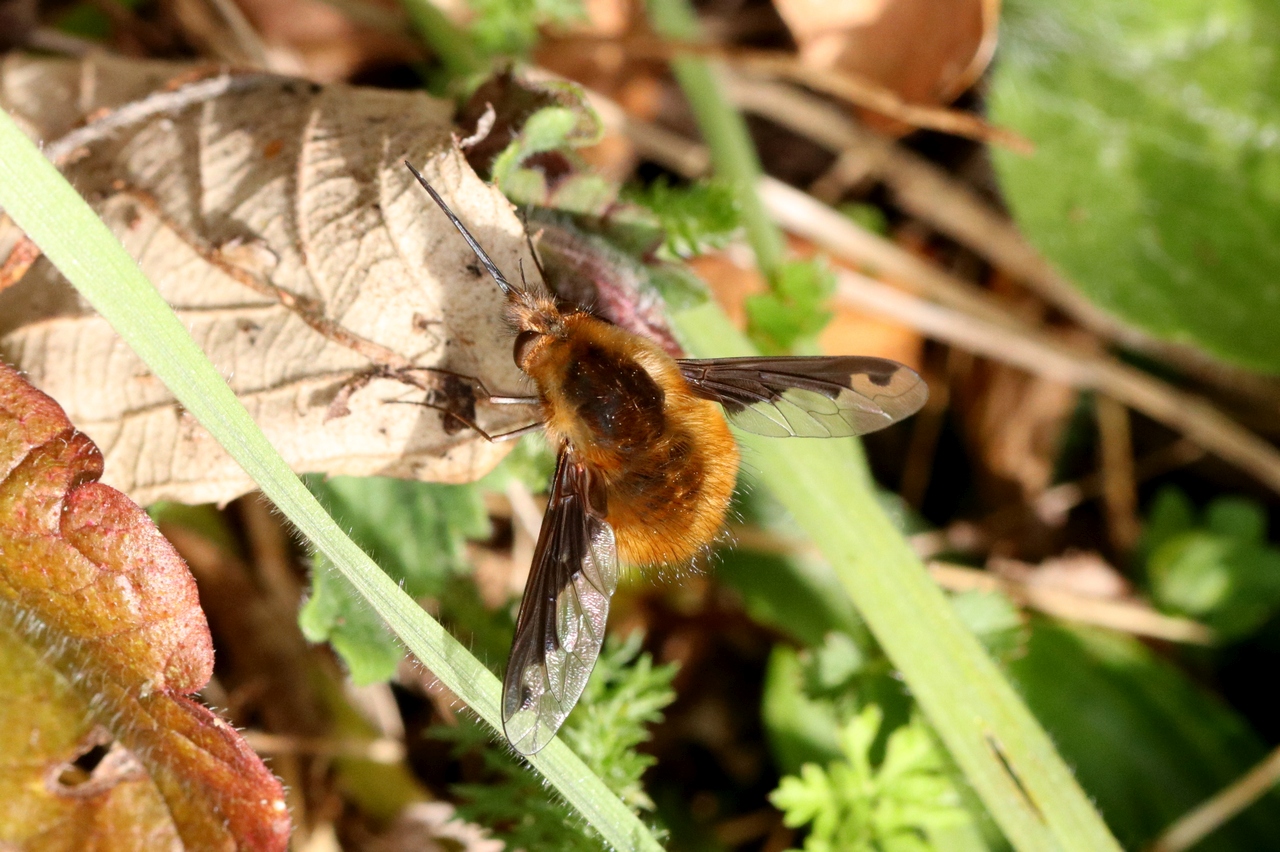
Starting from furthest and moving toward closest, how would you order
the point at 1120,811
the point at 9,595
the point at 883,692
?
the point at 1120,811 → the point at 883,692 → the point at 9,595

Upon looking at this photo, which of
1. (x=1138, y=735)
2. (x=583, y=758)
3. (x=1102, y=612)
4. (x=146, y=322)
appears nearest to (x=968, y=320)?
(x=1102, y=612)

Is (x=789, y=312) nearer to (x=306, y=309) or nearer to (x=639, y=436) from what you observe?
(x=639, y=436)

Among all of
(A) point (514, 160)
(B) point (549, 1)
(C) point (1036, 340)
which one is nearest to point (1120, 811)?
(C) point (1036, 340)

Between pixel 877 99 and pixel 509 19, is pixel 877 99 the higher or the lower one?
the lower one

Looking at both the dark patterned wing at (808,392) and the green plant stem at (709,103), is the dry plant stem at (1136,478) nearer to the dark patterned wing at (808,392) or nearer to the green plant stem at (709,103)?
the green plant stem at (709,103)

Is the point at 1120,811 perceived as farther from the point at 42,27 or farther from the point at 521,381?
the point at 42,27

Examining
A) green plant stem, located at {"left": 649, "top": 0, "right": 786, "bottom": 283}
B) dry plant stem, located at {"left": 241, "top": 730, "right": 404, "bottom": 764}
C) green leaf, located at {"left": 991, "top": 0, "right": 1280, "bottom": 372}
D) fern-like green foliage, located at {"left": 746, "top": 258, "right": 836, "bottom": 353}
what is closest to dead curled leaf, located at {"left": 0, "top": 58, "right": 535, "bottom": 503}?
fern-like green foliage, located at {"left": 746, "top": 258, "right": 836, "bottom": 353}

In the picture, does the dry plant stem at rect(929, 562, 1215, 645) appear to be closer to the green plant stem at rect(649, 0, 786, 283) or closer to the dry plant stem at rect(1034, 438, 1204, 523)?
the dry plant stem at rect(1034, 438, 1204, 523)
